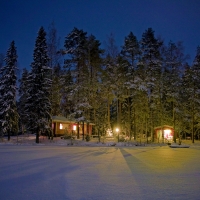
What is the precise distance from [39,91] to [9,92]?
5266mm

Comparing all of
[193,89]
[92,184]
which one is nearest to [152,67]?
[193,89]

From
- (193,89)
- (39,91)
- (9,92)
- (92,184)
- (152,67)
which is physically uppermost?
(152,67)

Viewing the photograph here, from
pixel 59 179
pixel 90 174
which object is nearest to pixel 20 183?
pixel 59 179

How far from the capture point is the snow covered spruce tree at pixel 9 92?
85.5ft

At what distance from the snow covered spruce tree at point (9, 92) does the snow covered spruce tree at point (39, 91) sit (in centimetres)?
363

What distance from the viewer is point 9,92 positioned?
26.2m

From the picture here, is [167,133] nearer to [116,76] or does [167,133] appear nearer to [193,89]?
[193,89]

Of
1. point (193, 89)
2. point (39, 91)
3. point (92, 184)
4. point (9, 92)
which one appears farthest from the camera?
point (193, 89)

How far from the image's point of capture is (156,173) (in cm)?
773

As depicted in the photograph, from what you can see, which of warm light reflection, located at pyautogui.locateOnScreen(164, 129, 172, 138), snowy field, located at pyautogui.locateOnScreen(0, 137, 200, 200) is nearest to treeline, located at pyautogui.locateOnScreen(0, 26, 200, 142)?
warm light reflection, located at pyautogui.locateOnScreen(164, 129, 172, 138)

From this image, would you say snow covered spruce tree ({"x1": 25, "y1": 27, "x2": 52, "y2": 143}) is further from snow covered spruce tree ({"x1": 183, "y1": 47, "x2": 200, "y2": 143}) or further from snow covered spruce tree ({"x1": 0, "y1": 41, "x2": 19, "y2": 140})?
snow covered spruce tree ({"x1": 183, "y1": 47, "x2": 200, "y2": 143})

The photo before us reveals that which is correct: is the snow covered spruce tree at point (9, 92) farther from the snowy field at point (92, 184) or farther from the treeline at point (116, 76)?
the snowy field at point (92, 184)

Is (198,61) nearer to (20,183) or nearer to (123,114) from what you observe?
(123,114)

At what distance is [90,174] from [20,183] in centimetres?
243
